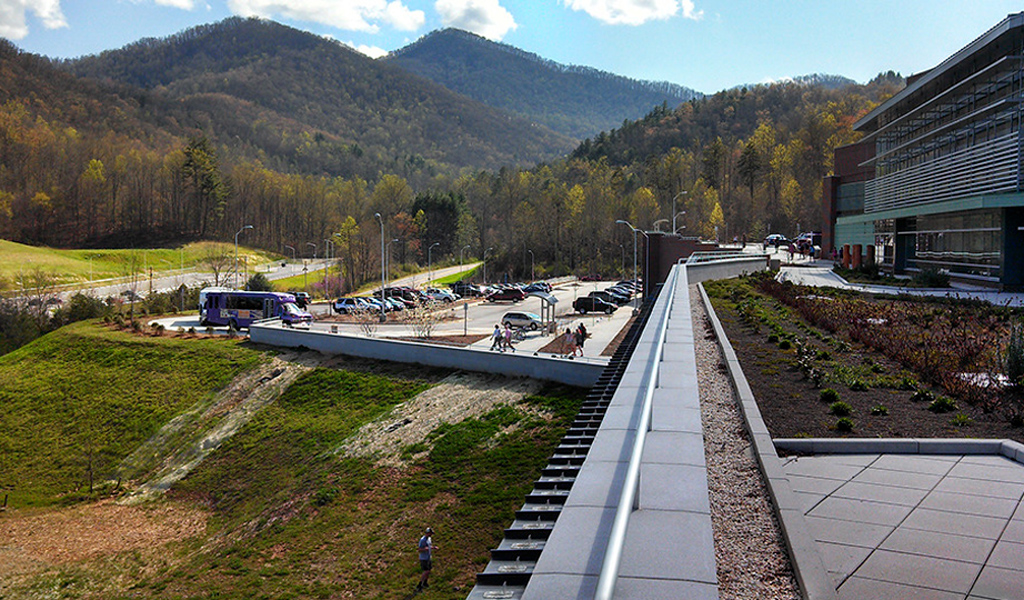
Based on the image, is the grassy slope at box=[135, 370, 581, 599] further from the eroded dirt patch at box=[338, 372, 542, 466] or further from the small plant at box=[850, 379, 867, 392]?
the small plant at box=[850, 379, 867, 392]

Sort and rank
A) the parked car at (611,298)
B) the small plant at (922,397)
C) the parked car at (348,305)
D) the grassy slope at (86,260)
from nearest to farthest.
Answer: the small plant at (922,397), the parked car at (348,305), the parked car at (611,298), the grassy slope at (86,260)

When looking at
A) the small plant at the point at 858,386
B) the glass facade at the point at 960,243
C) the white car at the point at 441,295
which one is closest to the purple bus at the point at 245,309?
the white car at the point at 441,295

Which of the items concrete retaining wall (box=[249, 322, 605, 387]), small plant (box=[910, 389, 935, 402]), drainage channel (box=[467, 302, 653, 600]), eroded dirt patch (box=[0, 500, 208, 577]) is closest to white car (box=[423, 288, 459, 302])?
concrete retaining wall (box=[249, 322, 605, 387])

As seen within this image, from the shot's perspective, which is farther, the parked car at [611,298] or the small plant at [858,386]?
the parked car at [611,298]

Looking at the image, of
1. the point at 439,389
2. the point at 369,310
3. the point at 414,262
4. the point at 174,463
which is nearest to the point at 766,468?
the point at 439,389

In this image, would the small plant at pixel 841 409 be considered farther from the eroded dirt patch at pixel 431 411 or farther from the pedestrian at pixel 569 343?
the pedestrian at pixel 569 343

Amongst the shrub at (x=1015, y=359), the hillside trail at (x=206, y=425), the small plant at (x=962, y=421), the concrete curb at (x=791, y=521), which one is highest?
the shrub at (x=1015, y=359)

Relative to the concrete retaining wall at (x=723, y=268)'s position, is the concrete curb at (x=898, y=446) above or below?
below

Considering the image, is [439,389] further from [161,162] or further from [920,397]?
[161,162]
